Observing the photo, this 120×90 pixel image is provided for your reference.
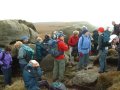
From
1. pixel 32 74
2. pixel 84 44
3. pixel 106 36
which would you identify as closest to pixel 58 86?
pixel 32 74

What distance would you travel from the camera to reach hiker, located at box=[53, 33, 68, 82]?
853 inches

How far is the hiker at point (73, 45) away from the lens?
24778 mm

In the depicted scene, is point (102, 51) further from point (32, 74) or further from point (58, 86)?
point (32, 74)

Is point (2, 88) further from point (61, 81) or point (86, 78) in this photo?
point (86, 78)

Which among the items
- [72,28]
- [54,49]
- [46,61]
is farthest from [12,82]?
[72,28]

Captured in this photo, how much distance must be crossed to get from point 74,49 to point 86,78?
13.5ft

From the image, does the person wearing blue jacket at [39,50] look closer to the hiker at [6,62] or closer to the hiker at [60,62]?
the hiker at [6,62]

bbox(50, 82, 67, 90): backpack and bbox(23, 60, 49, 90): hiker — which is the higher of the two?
bbox(23, 60, 49, 90): hiker

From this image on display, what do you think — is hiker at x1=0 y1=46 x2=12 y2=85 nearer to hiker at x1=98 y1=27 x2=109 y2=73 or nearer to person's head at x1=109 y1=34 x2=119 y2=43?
hiker at x1=98 y1=27 x2=109 y2=73

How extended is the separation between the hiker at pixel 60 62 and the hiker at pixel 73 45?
2441 mm

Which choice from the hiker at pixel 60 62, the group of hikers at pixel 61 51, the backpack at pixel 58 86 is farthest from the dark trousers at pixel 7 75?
the backpack at pixel 58 86

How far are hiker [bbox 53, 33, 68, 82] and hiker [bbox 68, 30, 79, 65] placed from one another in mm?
2441

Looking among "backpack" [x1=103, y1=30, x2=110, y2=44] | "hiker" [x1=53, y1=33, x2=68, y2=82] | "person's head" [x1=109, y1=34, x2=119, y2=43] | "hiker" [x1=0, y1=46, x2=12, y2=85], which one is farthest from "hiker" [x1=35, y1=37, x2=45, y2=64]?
"person's head" [x1=109, y1=34, x2=119, y2=43]

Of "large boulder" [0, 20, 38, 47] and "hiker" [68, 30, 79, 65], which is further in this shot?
"large boulder" [0, 20, 38, 47]
